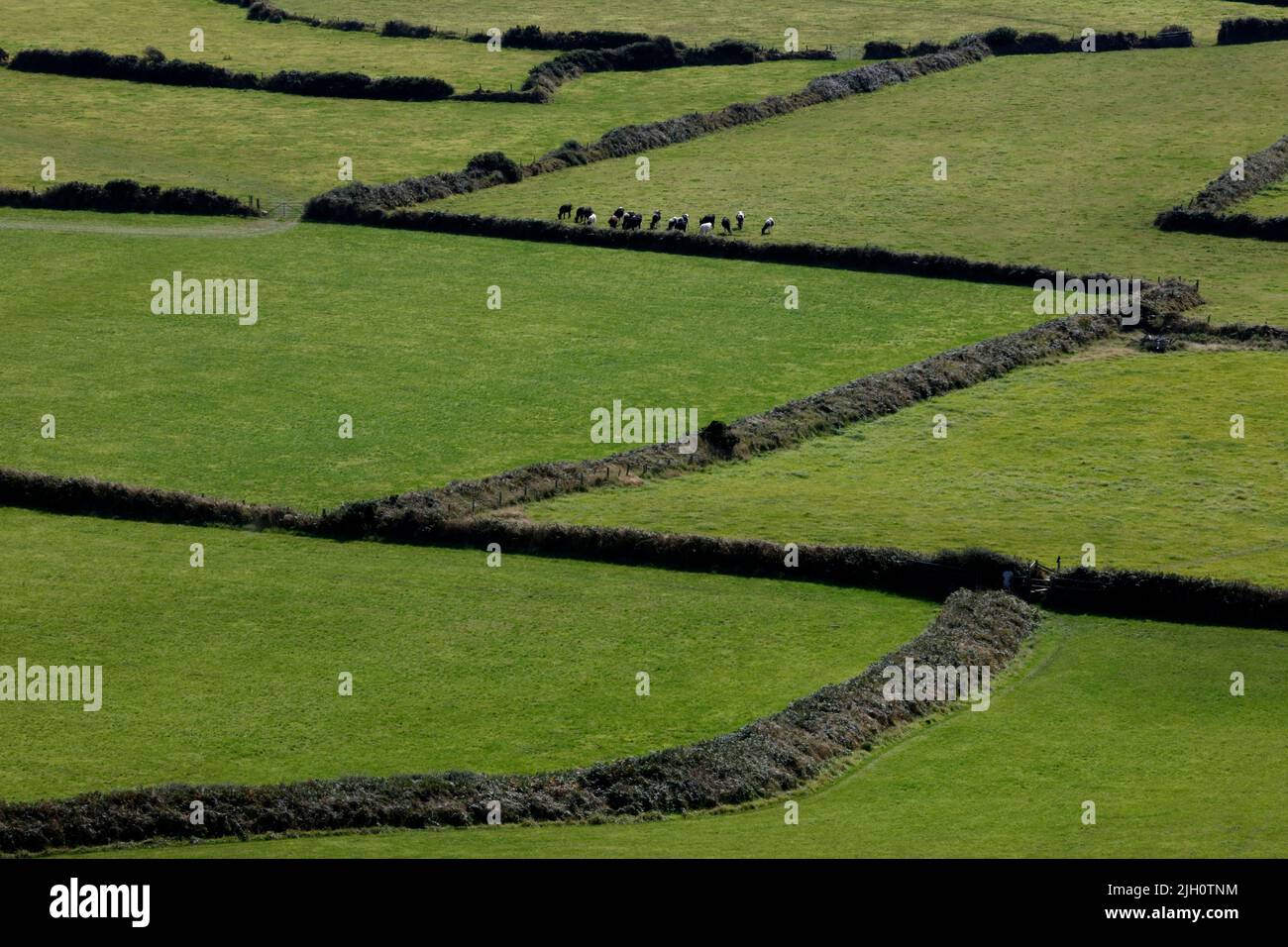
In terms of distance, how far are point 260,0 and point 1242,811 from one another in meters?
125

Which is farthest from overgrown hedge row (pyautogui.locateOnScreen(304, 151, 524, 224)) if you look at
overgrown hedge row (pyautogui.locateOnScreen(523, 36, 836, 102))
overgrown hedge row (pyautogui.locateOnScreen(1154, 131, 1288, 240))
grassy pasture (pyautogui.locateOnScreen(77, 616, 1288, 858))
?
grassy pasture (pyautogui.locateOnScreen(77, 616, 1288, 858))

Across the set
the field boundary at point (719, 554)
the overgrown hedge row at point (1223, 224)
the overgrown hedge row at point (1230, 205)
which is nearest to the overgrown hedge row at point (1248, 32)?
the overgrown hedge row at point (1230, 205)

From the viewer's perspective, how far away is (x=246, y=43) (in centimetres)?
14200

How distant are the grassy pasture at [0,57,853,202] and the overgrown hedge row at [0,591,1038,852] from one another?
2702 inches

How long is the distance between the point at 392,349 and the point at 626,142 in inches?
1461

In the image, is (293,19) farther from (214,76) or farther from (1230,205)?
(1230,205)

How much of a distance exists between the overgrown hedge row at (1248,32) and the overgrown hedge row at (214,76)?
5313 cm

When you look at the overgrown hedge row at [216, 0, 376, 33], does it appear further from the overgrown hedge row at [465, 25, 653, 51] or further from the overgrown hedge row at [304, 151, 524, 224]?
the overgrown hedge row at [304, 151, 524, 224]

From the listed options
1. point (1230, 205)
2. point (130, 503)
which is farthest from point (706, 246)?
point (130, 503)

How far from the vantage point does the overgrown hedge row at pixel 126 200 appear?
10431 cm

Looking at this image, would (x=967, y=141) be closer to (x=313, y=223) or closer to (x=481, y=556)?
(x=313, y=223)

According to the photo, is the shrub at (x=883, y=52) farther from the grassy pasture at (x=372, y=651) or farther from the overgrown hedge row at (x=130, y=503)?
the grassy pasture at (x=372, y=651)

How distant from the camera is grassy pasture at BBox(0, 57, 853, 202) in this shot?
111000 millimetres

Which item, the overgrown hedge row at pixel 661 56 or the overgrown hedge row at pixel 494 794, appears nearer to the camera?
the overgrown hedge row at pixel 494 794
